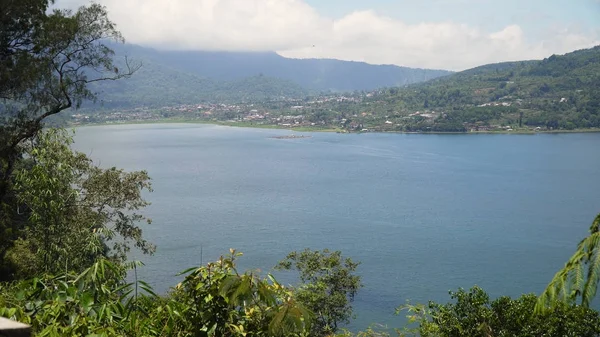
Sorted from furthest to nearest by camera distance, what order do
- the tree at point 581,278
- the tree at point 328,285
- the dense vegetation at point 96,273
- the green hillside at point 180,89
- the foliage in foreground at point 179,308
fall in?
the green hillside at point 180,89, the tree at point 328,285, the tree at point 581,278, the dense vegetation at point 96,273, the foliage in foreground at point 179,308

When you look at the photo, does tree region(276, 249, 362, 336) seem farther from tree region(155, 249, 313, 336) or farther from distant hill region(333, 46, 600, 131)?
distant hill region(333, 46, 600, 131)

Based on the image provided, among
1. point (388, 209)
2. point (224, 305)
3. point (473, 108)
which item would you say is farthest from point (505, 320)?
point (473, 108)

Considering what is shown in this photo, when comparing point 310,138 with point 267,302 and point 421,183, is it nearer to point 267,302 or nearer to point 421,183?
point 421,183

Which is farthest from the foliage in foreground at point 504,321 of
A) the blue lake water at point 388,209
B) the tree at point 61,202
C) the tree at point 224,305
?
the blue lake water at point 388,209

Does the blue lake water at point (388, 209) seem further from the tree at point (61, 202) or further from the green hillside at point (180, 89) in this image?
the green hillside at point (180, 89)

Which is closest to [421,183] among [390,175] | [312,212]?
[390,175]

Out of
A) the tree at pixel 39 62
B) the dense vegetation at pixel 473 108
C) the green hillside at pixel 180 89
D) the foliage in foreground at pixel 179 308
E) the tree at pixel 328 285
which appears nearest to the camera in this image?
the foliage in foreground at pixel 179 308

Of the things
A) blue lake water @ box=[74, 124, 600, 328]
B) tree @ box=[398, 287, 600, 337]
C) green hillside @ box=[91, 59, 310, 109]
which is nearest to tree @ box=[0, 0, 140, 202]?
tree @ box=[398, 287, 600, 337]
